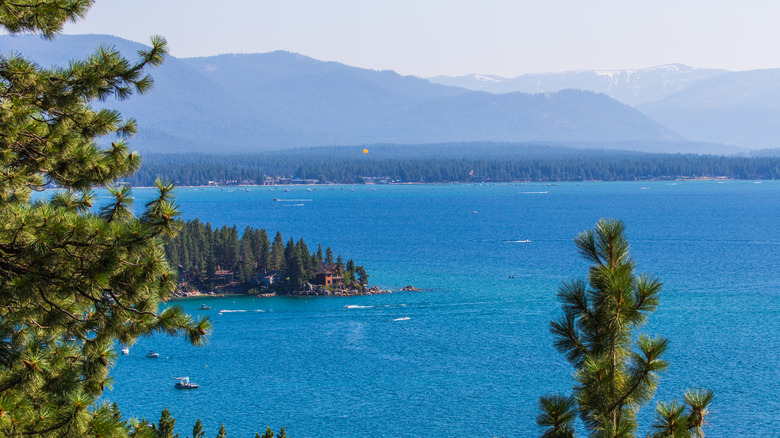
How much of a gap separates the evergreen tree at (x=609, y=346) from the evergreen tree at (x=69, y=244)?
12.5 feet

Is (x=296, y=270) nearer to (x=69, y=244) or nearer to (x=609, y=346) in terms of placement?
(x=69, y=244)

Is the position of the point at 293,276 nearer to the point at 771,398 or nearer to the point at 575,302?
the point at 771,398

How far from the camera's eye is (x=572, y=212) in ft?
440

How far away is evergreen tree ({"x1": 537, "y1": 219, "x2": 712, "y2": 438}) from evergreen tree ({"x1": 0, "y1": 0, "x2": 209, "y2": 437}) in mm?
3802

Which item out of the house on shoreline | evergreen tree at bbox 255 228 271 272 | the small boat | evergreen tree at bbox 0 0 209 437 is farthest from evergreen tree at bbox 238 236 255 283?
evergreen tree at bbox 0 0 209 437

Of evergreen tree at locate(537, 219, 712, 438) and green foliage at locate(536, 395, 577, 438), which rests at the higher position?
evergreen tree at locate(537, 219, 712, 438)

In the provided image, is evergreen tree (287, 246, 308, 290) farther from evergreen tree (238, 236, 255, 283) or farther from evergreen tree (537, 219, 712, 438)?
evergreen tree (537, 219, 712, 438)

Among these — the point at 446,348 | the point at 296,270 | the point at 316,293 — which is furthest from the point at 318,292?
the point at 446,348

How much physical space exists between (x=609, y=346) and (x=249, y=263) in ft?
182

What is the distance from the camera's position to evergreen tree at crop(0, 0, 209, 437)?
27.5ft

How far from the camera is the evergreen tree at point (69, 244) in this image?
8.38 metres

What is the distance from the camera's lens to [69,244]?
866 centimetres

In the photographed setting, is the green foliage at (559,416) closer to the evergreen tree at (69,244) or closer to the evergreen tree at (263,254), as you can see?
the evergreen tree at (69,244)

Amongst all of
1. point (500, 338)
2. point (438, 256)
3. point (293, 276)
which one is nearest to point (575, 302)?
point (500, 338)
